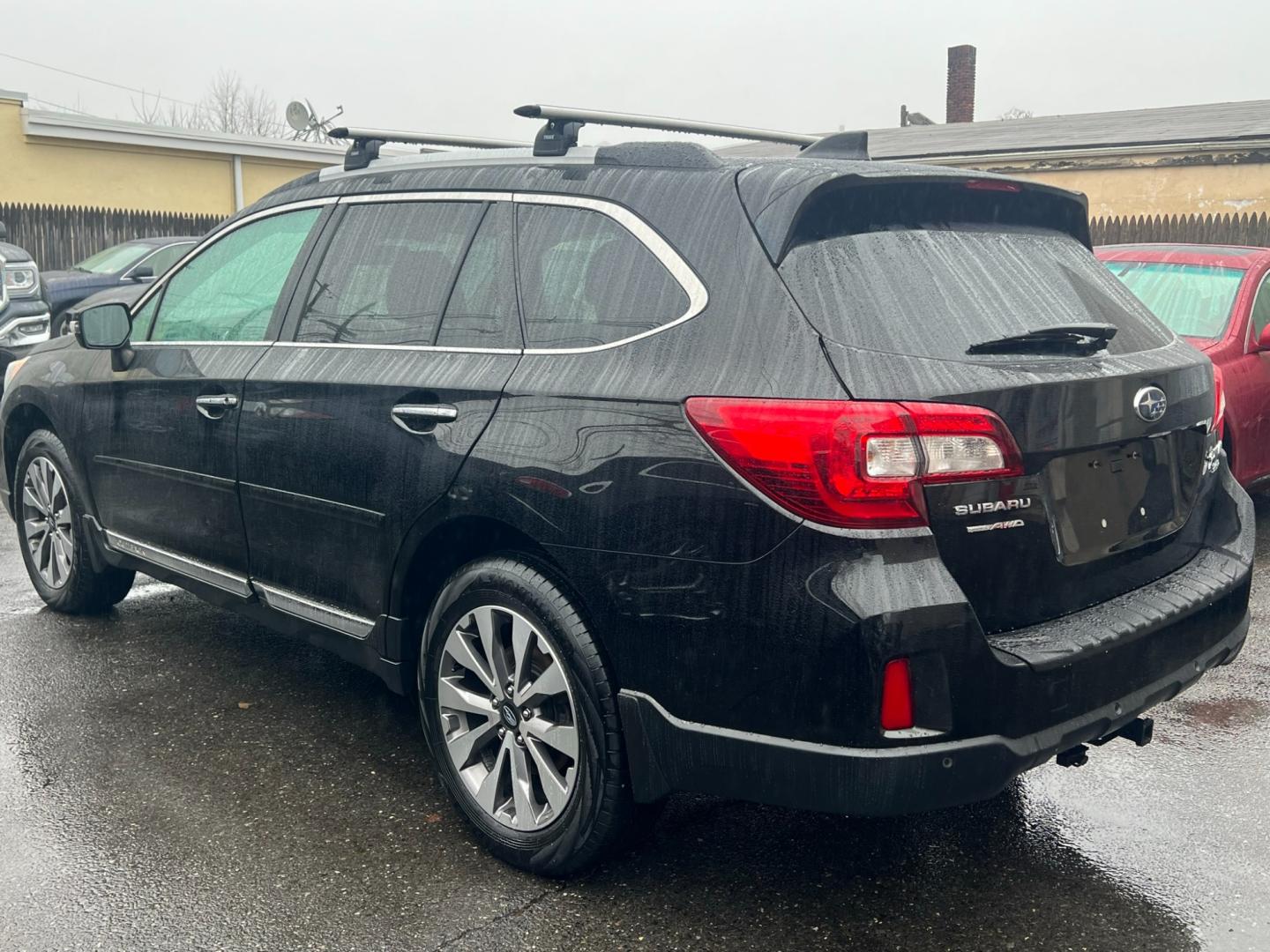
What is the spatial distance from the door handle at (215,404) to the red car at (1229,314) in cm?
425

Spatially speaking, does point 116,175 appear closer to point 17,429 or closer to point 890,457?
point 17,429

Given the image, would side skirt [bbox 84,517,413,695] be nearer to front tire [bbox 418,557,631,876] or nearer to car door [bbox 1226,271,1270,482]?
front tire [bbox 418,557,631,876]

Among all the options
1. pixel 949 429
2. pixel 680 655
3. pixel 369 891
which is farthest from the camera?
pixel 369 891

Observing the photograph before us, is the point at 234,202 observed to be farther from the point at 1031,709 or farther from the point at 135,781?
the point at 1031,709

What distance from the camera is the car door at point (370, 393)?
3248 mm

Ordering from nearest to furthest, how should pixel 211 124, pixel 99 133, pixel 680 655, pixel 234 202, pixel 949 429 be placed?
pixel 949 429
pixel 680 655
pixel 99 133
pixel 234 202
pixel 211 124

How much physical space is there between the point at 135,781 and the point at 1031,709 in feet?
8.45

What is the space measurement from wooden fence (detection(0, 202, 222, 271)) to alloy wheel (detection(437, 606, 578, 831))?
2000 cm

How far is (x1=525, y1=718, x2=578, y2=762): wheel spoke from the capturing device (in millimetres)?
2961

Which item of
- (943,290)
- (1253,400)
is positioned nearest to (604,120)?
(943,290)

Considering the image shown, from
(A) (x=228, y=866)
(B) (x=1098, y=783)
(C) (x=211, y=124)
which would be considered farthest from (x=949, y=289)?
(C) (x=211, y=124)

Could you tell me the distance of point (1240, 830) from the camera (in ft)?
11.0

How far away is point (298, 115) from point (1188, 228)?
17344 millimetres

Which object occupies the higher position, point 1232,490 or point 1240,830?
point 1232,490
